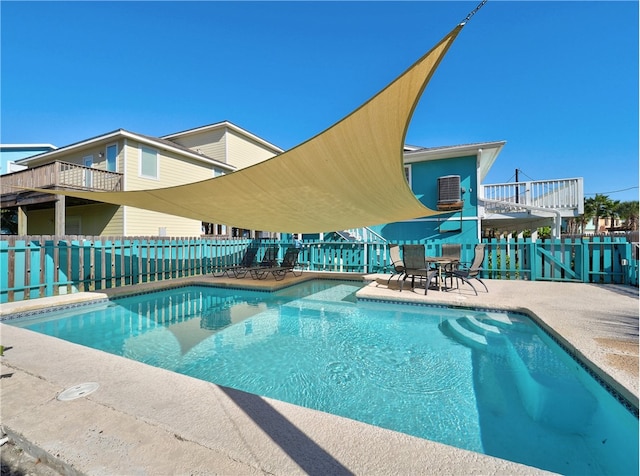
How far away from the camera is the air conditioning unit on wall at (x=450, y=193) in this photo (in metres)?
11.4

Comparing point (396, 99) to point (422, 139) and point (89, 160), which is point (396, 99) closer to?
point (422, 139)

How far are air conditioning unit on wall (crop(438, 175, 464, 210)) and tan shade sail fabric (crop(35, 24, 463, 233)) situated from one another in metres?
5.79

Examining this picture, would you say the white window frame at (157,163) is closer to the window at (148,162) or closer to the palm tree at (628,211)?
the window at (148,162)

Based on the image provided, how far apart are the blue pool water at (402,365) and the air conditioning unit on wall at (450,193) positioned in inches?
278

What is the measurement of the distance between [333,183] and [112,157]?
12.9 metres

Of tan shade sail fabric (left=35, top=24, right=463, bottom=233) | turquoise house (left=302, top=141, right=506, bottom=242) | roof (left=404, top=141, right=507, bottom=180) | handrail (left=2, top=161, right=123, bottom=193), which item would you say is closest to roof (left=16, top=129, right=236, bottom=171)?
handrail (left=2, top=161, right=123, bottom=193)

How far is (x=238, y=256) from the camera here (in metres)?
11.8

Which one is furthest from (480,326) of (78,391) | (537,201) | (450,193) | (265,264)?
(537,201)

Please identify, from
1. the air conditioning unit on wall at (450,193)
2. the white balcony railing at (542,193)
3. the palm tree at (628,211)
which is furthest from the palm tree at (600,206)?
the air conditioning unit on wall at (450,193)

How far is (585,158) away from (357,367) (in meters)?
23.4

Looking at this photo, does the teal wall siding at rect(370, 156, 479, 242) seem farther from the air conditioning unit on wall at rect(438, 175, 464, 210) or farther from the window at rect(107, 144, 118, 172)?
the window at rect(107, 144, 118, 172)

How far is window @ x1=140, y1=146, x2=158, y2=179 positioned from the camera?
1296 centimetres

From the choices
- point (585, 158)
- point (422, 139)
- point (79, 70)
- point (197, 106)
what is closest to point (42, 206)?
point (79, 70)

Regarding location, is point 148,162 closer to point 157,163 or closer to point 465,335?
point 157,163
